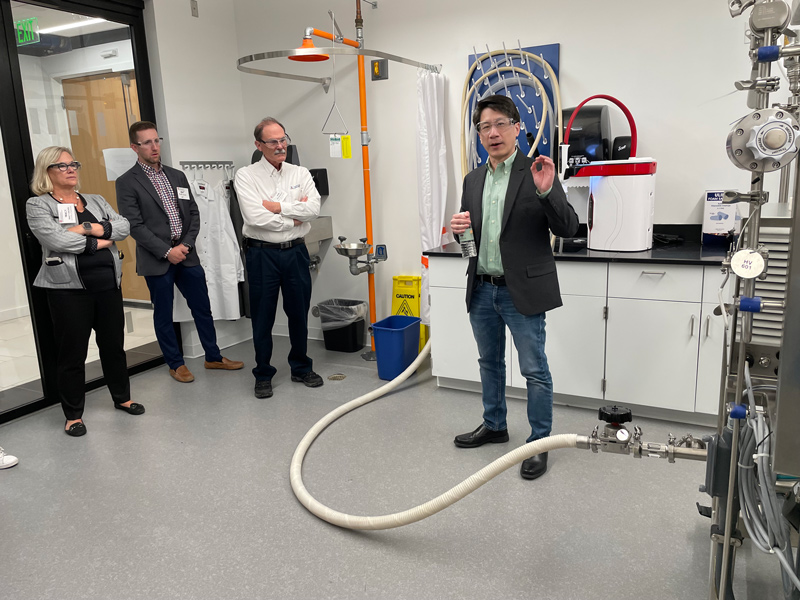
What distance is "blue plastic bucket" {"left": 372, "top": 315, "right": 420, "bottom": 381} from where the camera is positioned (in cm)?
381

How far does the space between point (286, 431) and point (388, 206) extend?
1.94 metres

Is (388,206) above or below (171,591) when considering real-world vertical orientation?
above

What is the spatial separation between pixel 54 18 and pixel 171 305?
189 cm

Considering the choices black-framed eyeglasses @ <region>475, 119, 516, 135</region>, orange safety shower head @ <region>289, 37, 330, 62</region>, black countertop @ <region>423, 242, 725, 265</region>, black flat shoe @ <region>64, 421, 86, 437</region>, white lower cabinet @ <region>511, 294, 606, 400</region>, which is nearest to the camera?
black-framed eyeglasses @ <region>475, 119, 516, 135</region>

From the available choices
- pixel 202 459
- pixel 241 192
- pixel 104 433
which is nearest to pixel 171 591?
pixel 202 459

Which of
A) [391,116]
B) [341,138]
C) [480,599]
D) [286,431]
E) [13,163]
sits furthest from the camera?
[391,116]

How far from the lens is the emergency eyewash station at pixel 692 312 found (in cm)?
123

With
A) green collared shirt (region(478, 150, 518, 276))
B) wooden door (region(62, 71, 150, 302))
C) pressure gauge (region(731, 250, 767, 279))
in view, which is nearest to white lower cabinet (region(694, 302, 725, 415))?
green collared shirt (region(478, 150, 518, 276))

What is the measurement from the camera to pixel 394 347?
3820 mm

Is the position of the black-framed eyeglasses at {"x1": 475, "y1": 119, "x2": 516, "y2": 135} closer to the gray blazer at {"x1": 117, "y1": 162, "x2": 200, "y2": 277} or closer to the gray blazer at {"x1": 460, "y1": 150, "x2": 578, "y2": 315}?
the gray blazer at {"x1": 460, "y1": 150, "x2": 578, "y2": 315}

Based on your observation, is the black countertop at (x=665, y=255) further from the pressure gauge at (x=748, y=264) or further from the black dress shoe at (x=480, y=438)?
the pressure gauge at (x=748, y=264)

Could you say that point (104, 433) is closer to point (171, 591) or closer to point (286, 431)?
point (286, 431)

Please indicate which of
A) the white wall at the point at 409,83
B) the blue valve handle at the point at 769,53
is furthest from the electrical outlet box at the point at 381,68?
the blue valve handle at the point at 769,53

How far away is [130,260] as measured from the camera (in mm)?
4281
